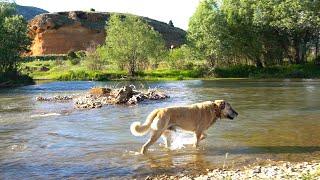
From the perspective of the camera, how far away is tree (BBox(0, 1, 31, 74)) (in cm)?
5481

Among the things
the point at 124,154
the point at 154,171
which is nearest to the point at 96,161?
the point at 124,154

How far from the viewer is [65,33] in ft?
370

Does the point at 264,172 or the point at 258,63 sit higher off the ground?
the point at 258,63

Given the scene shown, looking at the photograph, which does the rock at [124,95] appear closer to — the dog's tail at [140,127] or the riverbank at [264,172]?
the dog's tail at [140,127]

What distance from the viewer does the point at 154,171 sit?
1250 centimetres

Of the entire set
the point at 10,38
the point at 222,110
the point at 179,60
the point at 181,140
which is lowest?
the point at 181,140

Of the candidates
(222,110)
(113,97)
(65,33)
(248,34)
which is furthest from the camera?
(65,33)

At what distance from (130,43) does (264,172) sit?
5565cm

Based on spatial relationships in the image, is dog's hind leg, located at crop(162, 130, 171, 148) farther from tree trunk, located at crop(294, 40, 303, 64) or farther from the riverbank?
tree trunk, located at crop(294, 40, 303, 64)

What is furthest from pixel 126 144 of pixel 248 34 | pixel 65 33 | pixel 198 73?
pixel 65 33

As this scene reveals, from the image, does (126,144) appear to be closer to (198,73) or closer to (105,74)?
(198,73)

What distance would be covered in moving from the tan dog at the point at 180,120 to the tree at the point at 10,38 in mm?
43247

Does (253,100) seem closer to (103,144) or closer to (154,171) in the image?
(103,144)

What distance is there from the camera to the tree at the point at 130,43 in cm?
6619
